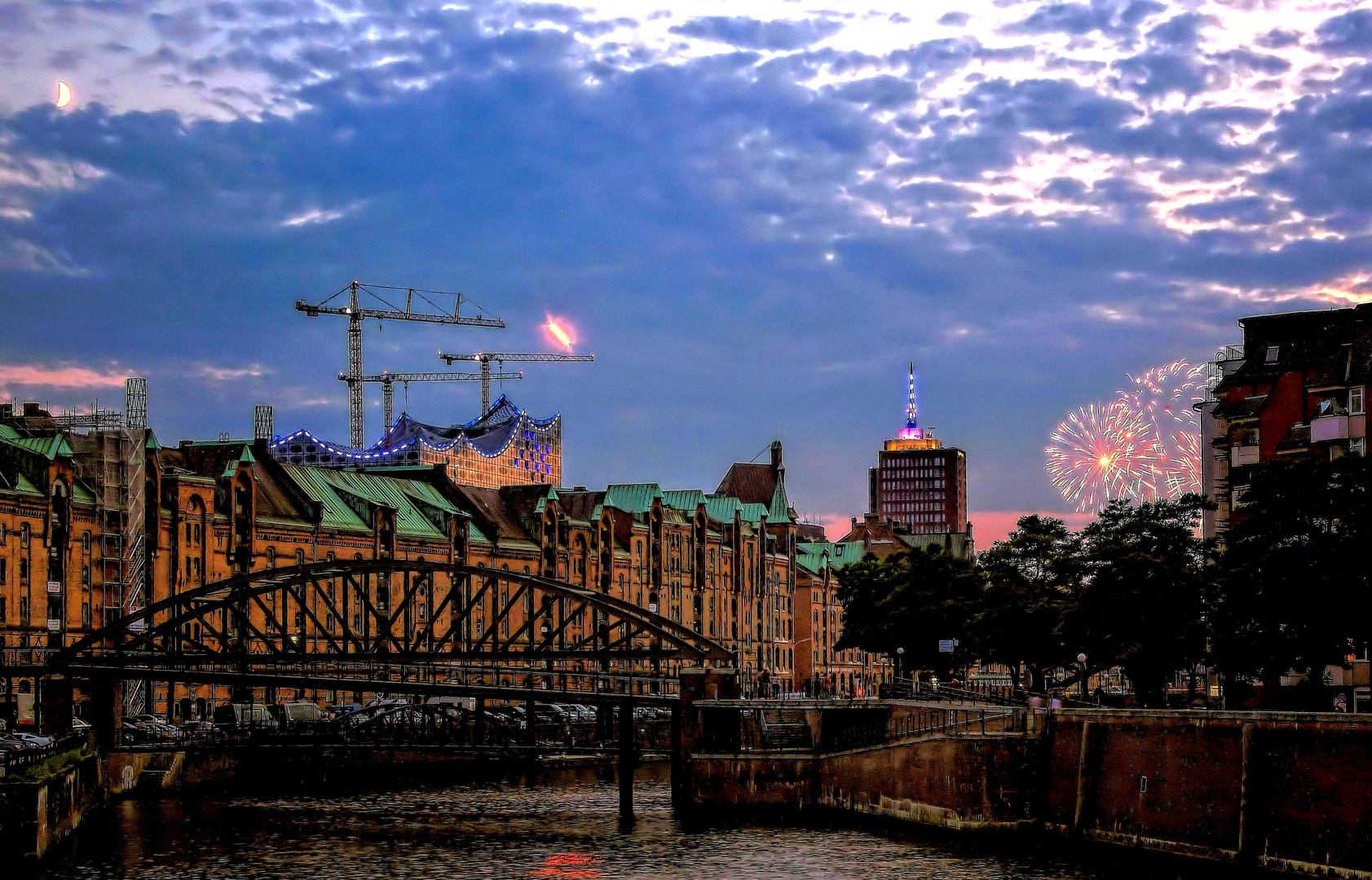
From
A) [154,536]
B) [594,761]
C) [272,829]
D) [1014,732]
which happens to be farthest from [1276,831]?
[154,536]

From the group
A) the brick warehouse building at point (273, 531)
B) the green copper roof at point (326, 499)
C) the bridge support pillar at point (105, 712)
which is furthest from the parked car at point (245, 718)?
the green copper roof at point (326, 499)

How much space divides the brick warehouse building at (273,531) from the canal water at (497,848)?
47.2 feet

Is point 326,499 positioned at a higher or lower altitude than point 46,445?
lower

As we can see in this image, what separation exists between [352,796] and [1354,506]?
5203cm

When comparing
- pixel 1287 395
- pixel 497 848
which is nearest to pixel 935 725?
pixel 497 848

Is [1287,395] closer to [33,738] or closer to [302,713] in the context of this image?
[302,713]

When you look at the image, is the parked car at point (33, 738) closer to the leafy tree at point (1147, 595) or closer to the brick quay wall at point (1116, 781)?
the brick quay wall at point (1116, 781)

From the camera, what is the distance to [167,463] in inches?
5172

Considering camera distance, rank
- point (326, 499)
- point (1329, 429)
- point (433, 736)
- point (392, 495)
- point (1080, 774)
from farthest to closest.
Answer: point (392, 495) < point (326, 499) < point (433, 736) < point (1329, 429) < point (1080, 774)

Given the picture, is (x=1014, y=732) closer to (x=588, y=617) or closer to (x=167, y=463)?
(x=167, y=463)

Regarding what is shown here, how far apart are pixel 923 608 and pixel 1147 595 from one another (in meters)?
45.6

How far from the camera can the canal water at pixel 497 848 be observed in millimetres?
66062

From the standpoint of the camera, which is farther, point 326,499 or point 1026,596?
point 326,499

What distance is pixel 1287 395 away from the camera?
9794 cm
